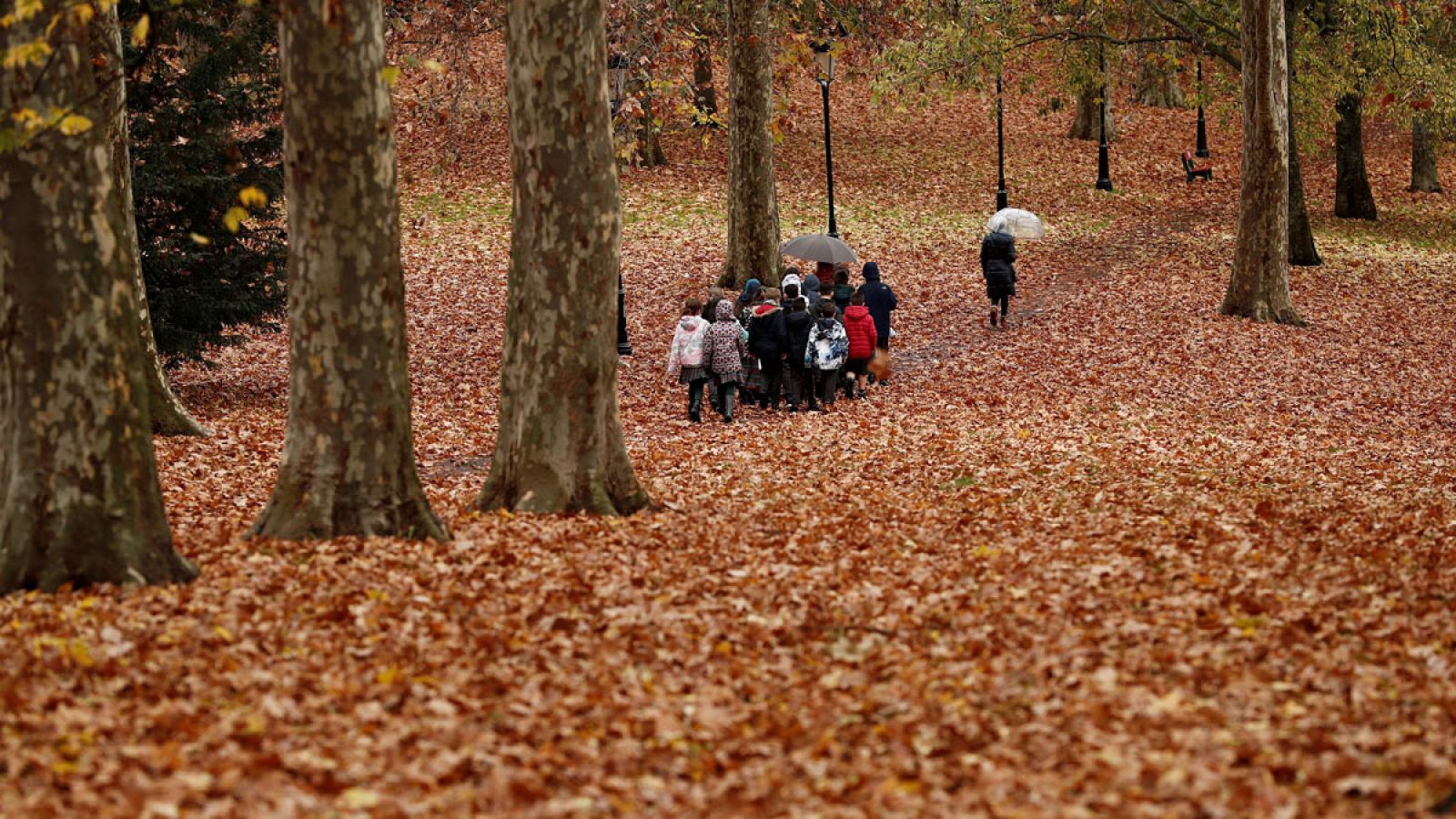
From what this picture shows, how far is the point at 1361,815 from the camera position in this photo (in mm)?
4949

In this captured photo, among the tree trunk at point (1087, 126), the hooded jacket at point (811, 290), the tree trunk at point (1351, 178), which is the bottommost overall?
the hooded jacket at point (811, 290)

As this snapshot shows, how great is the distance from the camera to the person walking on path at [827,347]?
1714 cm

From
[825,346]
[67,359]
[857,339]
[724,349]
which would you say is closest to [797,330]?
[825,346]

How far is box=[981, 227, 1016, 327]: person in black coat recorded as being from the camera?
2255cm

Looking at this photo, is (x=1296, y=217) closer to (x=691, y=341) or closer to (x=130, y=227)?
(x=691, y=341)

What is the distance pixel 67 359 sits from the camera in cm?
770

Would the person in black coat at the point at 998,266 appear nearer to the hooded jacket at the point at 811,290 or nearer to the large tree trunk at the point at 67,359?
the hooded jacket at the point at 811,290

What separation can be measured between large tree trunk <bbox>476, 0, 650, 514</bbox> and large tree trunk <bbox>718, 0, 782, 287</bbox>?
12034 mm

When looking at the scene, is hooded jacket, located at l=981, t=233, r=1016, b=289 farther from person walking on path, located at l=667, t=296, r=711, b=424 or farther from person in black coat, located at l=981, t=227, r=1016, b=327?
person walking on path, located at l=667, t=296, r=711, b=424

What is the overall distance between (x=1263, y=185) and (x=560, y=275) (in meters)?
16.6

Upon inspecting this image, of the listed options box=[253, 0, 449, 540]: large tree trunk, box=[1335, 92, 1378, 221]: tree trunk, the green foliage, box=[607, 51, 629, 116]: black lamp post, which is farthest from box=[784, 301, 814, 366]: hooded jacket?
box=[1335, 92, 1378, 221]: tree trunk

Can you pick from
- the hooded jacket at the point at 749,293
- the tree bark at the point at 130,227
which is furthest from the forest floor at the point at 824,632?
the hooded jacket at the point at 749,293

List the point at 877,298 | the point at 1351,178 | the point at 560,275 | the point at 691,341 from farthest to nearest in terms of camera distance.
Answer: the point at 1351,178 < the point at 877,298 < the point at 691,341 < the point at 560,275

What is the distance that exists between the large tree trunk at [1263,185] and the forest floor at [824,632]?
5259mm
